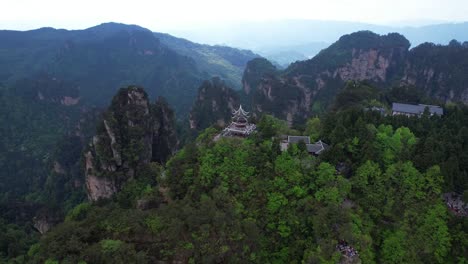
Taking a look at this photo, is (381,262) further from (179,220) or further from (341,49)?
(341,49)

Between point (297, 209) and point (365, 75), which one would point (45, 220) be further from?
point (365, 75)

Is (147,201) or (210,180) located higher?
(210,180)

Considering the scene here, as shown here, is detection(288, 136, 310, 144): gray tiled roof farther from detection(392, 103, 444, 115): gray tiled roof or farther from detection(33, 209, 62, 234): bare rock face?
detection(33, 209, 62, 234): bare rock face

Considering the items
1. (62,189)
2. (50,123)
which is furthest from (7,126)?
(62,189)

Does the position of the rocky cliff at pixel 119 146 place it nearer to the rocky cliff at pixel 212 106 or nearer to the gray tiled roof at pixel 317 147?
the gray tiled roof at pixel 317 147

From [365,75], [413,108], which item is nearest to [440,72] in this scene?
[365,75]

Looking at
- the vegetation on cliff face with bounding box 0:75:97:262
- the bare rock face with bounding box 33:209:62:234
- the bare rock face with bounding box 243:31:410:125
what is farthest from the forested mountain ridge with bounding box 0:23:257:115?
the bare rock face with bounding box 33:209:62:234
